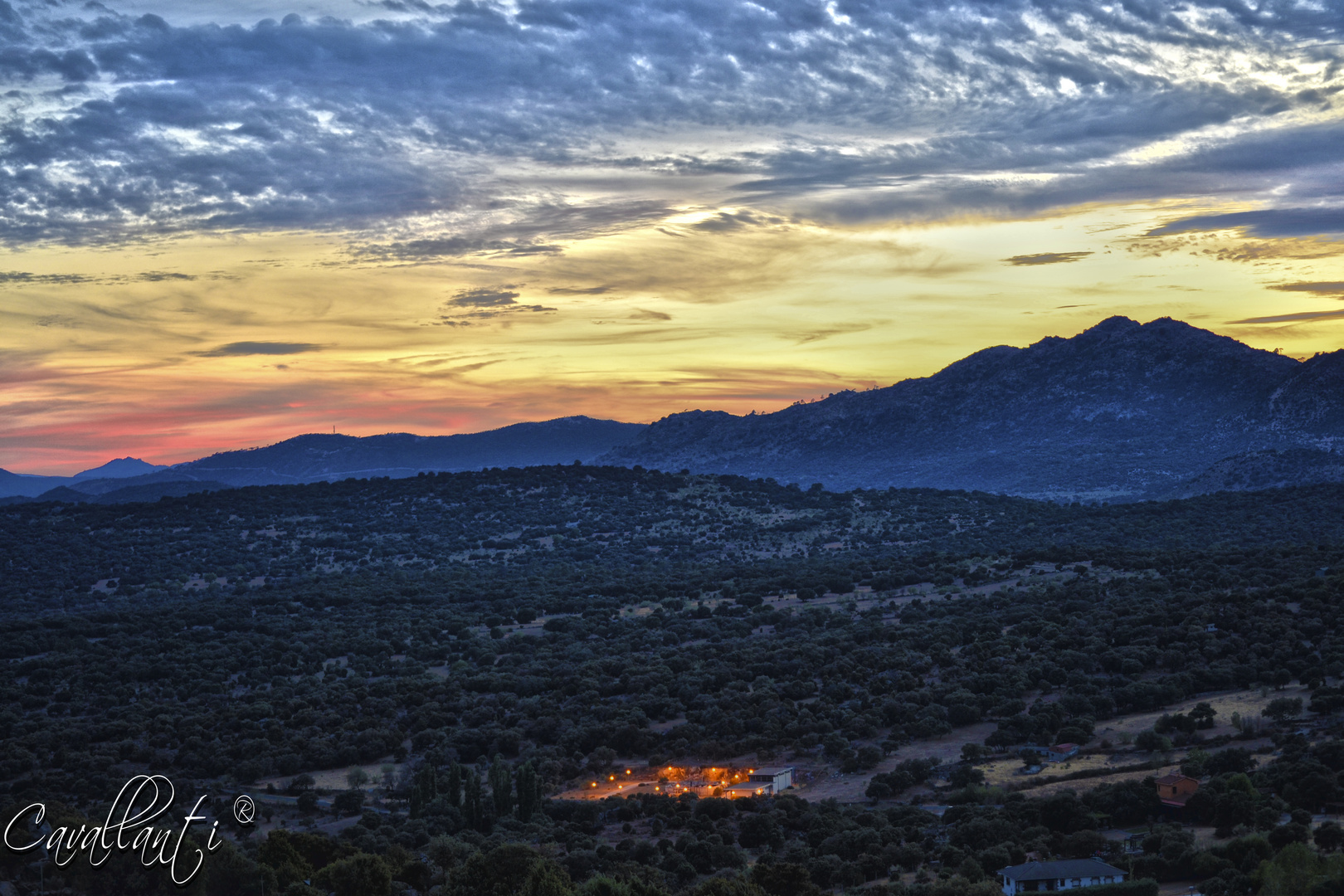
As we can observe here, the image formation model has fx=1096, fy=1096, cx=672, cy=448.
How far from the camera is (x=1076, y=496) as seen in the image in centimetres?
16800

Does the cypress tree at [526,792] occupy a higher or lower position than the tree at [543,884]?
lower

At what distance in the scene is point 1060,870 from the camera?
82.4 feet

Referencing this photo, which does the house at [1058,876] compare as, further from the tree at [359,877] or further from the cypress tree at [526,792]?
the cypress tree at [526,792]

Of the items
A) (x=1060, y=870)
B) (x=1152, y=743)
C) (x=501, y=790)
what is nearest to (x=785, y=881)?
(x=1060, y=870)

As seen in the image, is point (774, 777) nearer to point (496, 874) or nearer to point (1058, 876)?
point (1058, 876)

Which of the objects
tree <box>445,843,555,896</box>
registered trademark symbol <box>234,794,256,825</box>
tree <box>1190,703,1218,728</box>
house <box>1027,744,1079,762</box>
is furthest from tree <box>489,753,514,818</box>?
tree <box>1190,703,1218,728</box>

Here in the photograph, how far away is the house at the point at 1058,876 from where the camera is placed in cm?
2489

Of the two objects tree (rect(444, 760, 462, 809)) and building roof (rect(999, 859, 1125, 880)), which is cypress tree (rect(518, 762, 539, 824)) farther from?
building roof (rect(999, 859, 1125, 880))

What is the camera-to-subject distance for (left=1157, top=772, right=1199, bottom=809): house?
29.7 m

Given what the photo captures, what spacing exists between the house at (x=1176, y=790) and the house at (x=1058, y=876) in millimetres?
5425

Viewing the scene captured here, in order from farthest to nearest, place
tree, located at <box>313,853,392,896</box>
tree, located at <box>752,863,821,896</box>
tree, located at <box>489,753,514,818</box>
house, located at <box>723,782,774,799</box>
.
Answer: house, located at <box>723,782,774,799</box>
tree, located at <box>489,753,514,818</box>
tree, located at <box>313,853,392,896</box>
tree, located at <box>752,863,821,896</box>

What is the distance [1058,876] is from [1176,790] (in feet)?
23.2

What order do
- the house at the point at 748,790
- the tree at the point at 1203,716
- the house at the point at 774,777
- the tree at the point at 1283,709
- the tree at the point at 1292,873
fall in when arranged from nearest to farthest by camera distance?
the tree at the point at 1292,873
the house at the point at 748,790
the tree at the point at 1283,709
the house at the point at 774,777
the tree at the point at 1203,716

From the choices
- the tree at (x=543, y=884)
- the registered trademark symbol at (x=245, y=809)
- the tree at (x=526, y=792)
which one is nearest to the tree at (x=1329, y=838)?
the tree at (x=543, y=884)
